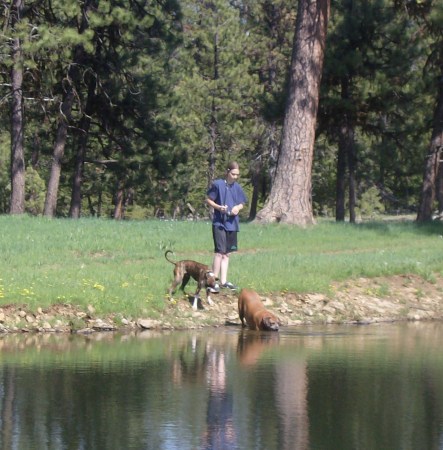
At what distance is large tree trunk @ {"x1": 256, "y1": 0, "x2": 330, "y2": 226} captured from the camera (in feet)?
92.1

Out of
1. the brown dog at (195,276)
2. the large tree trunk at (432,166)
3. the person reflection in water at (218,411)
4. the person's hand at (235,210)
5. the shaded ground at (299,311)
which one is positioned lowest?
the person reflection in water at (218,411)

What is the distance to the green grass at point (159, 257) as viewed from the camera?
16.0m

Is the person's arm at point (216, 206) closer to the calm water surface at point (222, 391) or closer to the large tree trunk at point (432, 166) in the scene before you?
the calm water surface at point (222, 391)

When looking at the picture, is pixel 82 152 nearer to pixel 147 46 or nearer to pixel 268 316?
pixel 147 46

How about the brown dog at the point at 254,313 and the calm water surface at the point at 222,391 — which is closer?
the calm water surface at the point at 222,391

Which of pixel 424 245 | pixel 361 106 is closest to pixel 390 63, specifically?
pixel 361 106

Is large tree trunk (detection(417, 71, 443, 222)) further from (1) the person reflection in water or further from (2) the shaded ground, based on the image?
(1) the person reflection in water

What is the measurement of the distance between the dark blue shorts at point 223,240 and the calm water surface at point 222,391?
1.91 metres

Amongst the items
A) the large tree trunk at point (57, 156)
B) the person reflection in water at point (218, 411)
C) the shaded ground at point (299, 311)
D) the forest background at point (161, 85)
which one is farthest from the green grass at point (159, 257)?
the large tree trunk at point (57, 156)

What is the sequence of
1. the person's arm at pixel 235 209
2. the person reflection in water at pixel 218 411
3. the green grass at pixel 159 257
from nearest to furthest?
the person reflection in water at pixel 218 411, the green grass at pixel 159 257, the person's arm at pixel 235 209

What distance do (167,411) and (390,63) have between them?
30391mm

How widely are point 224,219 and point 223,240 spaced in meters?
0.33

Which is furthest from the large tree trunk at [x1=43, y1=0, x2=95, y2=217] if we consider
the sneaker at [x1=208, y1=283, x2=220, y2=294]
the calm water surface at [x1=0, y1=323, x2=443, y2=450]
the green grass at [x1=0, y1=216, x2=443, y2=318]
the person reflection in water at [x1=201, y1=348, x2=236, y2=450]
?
the person reflection in water at [x1=201, y1=348, x2=236, y2=450]

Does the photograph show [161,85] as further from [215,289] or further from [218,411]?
[218,411]
